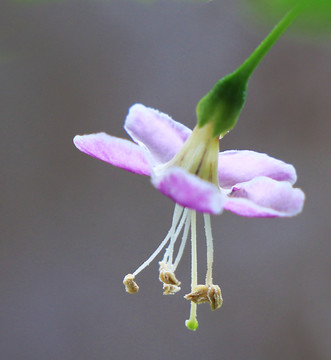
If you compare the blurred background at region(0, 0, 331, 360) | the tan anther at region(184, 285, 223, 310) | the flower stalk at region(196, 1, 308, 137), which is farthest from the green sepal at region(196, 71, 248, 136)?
the blurred background at region(0, 0, 331, 360)

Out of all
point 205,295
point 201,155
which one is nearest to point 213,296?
point 205,295

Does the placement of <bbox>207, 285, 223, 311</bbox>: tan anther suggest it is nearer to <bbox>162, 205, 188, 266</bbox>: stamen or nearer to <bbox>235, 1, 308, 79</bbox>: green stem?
<bbox>162, 205, 188, 266</bbox>: stamen

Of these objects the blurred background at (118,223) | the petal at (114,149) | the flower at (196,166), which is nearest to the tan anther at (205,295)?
the flower at (196,166)

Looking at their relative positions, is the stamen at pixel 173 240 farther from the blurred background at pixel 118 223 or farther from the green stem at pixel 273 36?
the blurred background at pixel 118 223

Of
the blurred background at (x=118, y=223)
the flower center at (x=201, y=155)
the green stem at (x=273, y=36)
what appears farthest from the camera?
the blurred background at (x=118, y=223)

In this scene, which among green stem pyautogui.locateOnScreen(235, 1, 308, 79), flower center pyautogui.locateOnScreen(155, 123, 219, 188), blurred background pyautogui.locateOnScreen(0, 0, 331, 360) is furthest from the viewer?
blurred background pyautogui.locateOnScreen(0, 0, 331, 360)

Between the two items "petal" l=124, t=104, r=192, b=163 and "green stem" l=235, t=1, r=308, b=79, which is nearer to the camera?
"green stem" l=235, t=1, r=308, b=79
